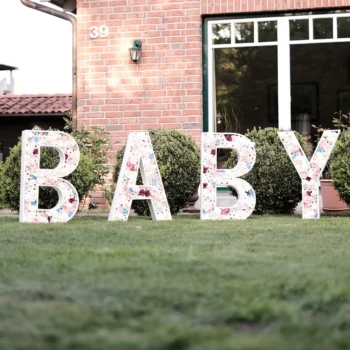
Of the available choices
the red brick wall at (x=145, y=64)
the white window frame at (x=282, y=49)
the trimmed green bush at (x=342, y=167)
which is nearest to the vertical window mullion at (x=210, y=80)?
the white window frame at (x=282, y=49)

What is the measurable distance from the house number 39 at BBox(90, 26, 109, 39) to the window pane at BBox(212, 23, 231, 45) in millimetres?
1348

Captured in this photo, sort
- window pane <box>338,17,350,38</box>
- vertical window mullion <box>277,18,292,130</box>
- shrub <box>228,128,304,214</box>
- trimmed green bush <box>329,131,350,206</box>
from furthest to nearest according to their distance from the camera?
vertical window mullion <box>277,18,292,130</box>
window pane <box>338,17,350,38</box>
shrub <box>228,128,304,214</box>
trimmed green bush <box>329,131,350,206</box>

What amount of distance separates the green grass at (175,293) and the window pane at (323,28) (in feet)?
14.5

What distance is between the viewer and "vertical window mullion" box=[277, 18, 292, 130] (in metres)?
8.28

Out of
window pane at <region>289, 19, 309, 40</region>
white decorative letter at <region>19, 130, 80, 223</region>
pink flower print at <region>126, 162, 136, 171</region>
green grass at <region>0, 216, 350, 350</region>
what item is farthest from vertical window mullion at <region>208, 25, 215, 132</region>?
green grass at <region>0, 216, 350, 350</region>

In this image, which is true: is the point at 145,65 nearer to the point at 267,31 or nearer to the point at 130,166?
the point at 267,31

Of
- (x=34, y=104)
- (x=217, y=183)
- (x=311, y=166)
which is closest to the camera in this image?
(x=217, y=183)

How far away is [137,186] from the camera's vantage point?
19.8ft

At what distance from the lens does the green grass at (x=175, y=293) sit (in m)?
1.87

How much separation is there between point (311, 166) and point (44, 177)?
2.42 meters

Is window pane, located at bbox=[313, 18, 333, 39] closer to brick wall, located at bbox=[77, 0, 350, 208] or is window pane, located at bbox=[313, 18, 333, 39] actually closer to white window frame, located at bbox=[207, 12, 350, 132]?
white window frame, located at bbox=[207, 12, 350, 132]

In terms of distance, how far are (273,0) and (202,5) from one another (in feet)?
2.79

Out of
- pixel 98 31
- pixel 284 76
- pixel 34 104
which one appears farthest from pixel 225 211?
pixel 34 104

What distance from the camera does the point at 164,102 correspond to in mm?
Result: 8391
